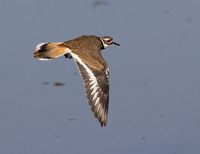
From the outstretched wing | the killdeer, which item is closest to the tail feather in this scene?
the killdeer

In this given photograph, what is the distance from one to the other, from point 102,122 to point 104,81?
0.53 metres

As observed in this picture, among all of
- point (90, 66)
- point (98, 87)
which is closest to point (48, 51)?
point (90, 66)

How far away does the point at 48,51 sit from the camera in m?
6.09

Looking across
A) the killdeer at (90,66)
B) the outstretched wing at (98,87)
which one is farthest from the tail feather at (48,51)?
the outstretched wing at (98,87)

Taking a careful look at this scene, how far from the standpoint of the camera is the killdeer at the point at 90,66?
566cm

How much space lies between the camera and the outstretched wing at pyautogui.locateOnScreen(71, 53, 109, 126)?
5.65m

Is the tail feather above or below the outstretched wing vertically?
above

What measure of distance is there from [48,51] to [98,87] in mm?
898

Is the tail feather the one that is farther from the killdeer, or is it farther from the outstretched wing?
the outstretched wing

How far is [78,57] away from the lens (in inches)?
234

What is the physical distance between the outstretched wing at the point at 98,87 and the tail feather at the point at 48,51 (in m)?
0.37

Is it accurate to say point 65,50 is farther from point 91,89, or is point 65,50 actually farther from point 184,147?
point 184,147

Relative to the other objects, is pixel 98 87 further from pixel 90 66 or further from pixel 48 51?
pixel 48 51

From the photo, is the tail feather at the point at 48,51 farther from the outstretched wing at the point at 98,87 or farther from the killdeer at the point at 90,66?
the outstretched wing at the point at 98,87
